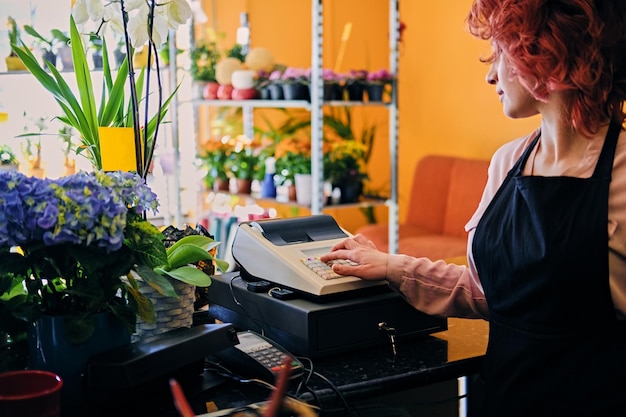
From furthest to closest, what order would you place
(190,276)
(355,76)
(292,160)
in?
1. (292,160)
2. (355,76)
3. (190,276)

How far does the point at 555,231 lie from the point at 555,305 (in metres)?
0.13

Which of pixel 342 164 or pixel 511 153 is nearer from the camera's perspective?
pixel 511 153

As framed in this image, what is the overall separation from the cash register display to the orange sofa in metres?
2.86

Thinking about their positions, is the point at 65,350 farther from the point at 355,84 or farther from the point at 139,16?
the point at 355,84

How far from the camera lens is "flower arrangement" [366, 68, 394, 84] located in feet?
14.4

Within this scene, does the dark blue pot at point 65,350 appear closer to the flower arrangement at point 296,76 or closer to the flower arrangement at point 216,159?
the flower arrangement at point 296,76

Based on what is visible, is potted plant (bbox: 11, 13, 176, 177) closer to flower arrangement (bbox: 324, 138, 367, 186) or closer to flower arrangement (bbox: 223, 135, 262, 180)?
flower arrangement (bbox: 324, 138, 367, 186)

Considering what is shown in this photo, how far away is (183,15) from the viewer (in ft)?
5.44

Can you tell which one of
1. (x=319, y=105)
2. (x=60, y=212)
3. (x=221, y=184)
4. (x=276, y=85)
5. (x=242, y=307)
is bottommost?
(x=221, y=184)

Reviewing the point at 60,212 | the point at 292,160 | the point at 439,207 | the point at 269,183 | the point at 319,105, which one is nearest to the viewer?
the point at 60,212

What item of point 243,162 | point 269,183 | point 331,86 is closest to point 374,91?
point 331,86

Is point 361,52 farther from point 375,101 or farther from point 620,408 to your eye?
point 620,408

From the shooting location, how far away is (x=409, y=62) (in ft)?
19.4

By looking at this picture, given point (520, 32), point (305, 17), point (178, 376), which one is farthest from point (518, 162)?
point (305, 17)
